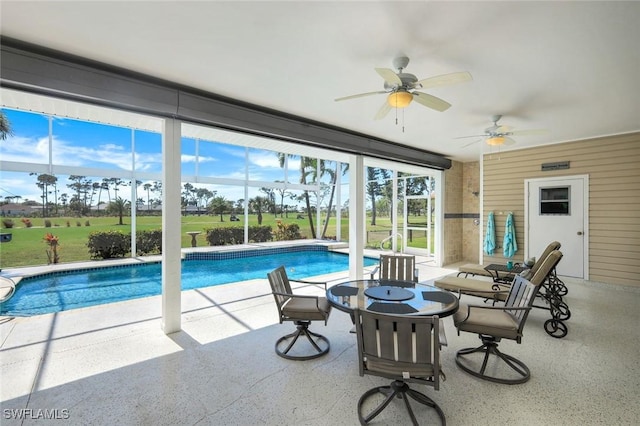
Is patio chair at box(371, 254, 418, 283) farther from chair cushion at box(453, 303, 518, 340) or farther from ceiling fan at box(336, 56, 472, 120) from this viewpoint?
ceiling fan at box(336, 56, 472, 120)

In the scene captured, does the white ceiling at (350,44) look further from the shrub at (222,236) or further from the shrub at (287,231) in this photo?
the shrub at (287,231)

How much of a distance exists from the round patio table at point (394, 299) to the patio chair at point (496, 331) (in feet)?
0.84

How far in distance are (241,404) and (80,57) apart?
349cm

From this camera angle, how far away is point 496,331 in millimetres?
2689

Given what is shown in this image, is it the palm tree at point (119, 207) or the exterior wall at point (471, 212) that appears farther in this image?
the palm tree at point (119, 207)

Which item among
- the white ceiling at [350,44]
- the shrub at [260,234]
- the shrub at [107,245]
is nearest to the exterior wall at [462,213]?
the white ceiling at [350,44]

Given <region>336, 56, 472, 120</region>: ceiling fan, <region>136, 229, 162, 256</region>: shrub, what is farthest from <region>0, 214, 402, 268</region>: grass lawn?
<region>336, 56, 472, 120</region>: ceiling fan

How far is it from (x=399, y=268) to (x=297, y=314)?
183 centimetres

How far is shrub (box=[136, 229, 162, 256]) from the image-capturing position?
9.66m

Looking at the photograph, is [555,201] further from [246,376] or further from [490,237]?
[246,376]

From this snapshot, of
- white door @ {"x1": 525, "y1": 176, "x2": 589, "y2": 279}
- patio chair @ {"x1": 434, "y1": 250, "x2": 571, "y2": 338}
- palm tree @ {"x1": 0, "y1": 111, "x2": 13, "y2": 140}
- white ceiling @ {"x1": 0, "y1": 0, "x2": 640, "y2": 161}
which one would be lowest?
patio chair @ {"x1": 434, "y1": 250, "x2": 571, "y2": 338}

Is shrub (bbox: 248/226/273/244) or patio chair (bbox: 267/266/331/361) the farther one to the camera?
shrub (bbox: 248/226/273/244)

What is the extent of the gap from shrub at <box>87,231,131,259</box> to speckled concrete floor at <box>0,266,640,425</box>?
567cm

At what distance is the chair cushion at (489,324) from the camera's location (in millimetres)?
2662
